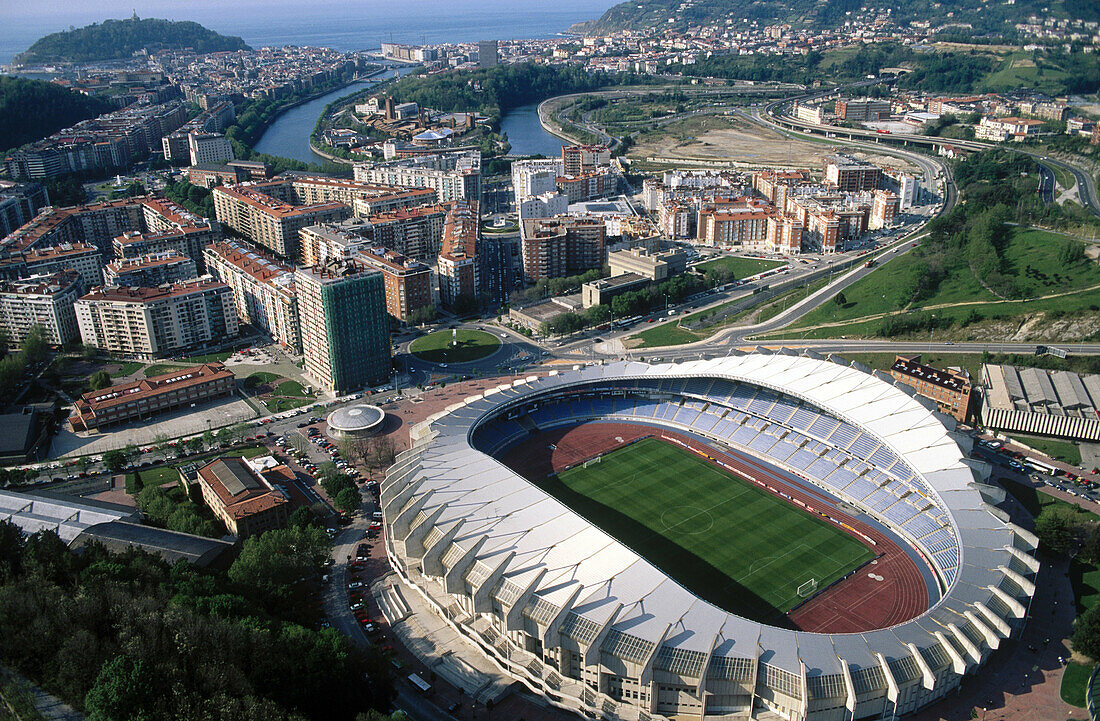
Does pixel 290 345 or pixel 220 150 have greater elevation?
pixel 220 150

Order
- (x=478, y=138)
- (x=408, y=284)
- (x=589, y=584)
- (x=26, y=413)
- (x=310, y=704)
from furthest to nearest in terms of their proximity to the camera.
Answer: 1. (x=478, y=138)
2. (x=408, y=284)
3. (x=26, y=413)
4. (x=589, y=584)
5. (x=310, y=704)

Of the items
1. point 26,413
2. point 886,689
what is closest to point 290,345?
point 26,413

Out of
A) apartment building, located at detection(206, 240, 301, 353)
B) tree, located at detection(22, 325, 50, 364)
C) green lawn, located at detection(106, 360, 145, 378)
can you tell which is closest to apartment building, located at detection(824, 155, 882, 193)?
apartment building, located at detection(206, 240, 301, 353)

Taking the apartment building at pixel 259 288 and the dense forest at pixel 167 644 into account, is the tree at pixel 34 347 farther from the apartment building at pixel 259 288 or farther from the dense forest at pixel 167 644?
the dense forest at pixel 167 644

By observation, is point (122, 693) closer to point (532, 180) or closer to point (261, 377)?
point (261, 377)

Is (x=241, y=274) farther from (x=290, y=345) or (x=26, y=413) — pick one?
(x=26, y=413)

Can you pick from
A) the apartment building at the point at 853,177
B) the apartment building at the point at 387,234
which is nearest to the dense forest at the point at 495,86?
the apartment building at the point at 853,177
